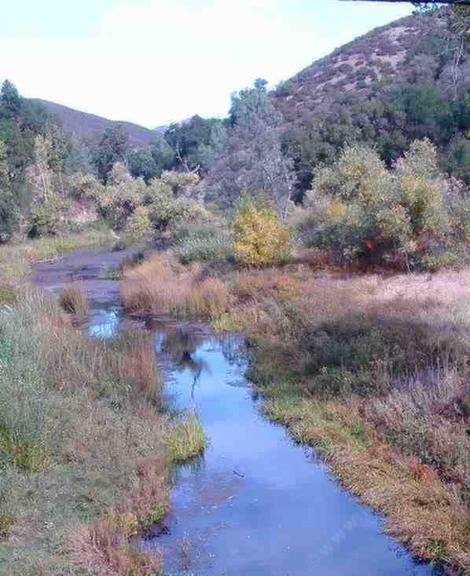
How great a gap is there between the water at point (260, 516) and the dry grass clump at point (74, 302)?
30.7ft

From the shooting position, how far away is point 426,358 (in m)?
13.0

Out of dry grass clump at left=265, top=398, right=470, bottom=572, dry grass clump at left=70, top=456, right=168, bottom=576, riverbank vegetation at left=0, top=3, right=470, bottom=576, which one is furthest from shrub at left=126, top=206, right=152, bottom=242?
dry grass clump at left=70, top=456, right=168, bottom=576

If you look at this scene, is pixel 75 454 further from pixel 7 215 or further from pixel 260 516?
pixel 7 215

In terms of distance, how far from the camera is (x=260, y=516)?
973 cm

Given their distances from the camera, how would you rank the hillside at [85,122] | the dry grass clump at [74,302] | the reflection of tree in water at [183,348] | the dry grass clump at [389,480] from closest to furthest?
the dry grass clump at [389,480]
the reflection of tree in water at [183,348]
the dry grass clump at [74,302]
the hillside at [85,122]

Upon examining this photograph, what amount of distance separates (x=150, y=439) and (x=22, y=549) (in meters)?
3.42

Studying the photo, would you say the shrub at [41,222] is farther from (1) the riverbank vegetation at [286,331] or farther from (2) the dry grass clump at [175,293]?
(2) the dry grass clump at [175,293]

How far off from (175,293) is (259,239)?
3362mm

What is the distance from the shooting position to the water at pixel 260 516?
852cm

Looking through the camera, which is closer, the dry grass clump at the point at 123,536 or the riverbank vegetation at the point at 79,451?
the dry grass clump at the point at 123,536

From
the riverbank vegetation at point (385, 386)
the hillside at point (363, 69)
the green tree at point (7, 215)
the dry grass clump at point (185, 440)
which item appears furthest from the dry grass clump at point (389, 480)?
the hillside at point (363, 69)

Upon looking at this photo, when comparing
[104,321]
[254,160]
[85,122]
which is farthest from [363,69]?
[85,122]

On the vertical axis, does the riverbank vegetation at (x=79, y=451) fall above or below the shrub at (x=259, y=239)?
below

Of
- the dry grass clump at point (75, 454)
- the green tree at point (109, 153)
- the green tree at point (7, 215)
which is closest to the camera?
the dry grass clump at point (75, 454)
